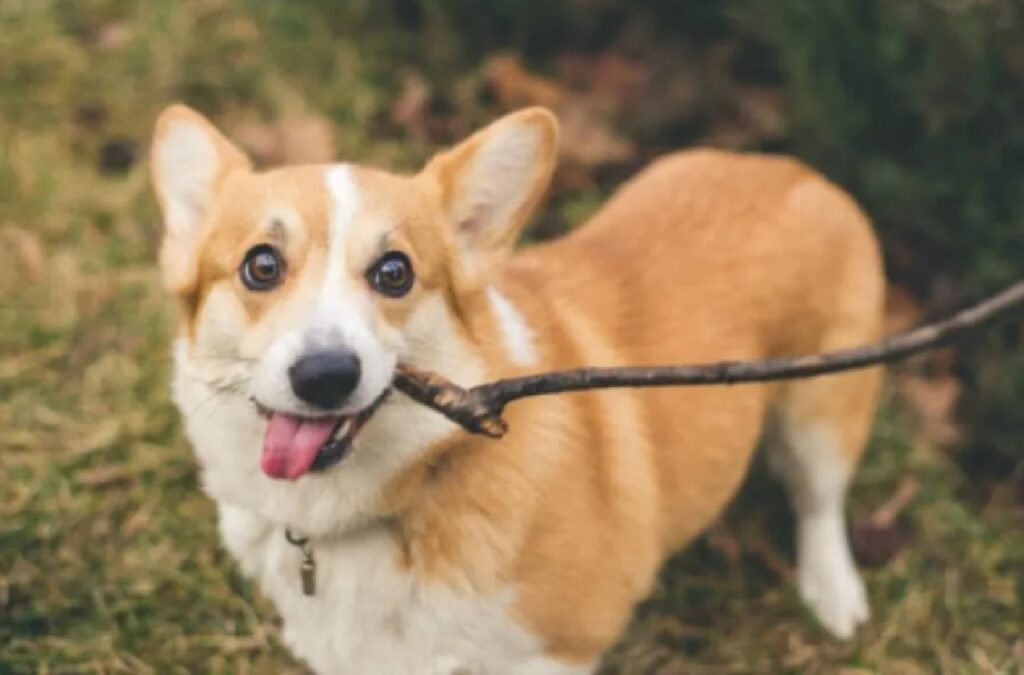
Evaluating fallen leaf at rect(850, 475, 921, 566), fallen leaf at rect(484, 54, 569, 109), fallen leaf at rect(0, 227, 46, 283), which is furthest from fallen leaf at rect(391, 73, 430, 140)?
fallen leaf at rect(850, 475, 921, 566)

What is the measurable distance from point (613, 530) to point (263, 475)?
80cm

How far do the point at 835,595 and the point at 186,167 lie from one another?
2.13 meters

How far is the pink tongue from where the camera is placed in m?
2.17

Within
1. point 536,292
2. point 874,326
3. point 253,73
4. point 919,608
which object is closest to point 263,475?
point 536,292

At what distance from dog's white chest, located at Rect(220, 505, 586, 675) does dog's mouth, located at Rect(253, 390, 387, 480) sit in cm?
32

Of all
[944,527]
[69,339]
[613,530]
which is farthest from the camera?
[69,339]

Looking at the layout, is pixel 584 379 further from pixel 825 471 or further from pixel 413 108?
pixel 413 108

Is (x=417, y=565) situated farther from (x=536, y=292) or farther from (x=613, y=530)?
(x=536, y=292)

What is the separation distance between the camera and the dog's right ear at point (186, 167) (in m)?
2.57

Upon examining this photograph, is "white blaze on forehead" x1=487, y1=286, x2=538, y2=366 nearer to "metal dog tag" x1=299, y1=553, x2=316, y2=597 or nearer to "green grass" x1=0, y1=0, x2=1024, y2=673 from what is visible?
"metal dog tag" x1=299, y1=553, x2=316, y2=597

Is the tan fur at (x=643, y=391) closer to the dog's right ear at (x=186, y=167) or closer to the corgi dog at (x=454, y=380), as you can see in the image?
the corgi dog at (x=454, y=380)

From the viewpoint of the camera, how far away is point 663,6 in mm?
4805

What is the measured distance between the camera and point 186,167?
2607 millimetres

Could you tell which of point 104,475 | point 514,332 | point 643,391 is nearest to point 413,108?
point 104,475
